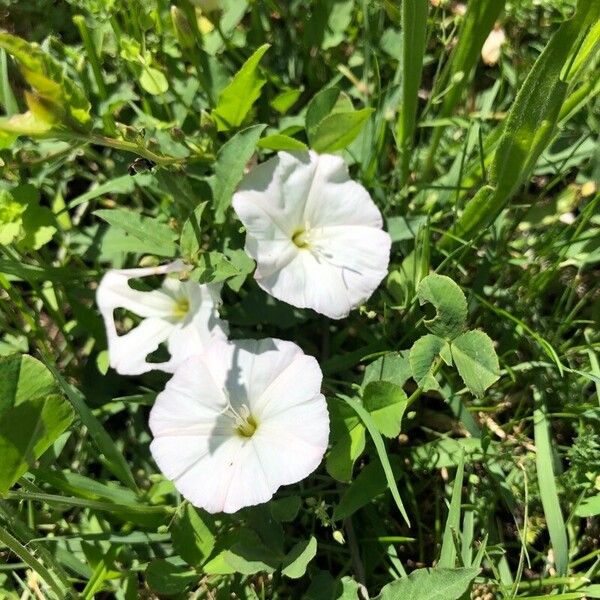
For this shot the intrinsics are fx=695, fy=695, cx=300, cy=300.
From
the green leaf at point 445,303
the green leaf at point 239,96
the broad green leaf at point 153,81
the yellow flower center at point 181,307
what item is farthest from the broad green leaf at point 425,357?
the broad green leaf at point 153,81

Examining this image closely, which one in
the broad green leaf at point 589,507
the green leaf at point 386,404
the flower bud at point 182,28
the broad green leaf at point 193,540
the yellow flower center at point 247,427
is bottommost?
the broad green leaf at point 193,540

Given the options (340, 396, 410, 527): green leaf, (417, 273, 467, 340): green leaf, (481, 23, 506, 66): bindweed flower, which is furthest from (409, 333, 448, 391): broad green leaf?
(481, 23, 506, 66): bindweed flower

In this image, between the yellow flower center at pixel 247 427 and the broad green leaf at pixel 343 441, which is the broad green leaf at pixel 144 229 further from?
the broad green leaf at pixel 343 441

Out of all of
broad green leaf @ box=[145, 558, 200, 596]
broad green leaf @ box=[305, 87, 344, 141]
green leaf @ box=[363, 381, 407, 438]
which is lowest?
broad green leaf @ box=[145, 558, 200, 596]

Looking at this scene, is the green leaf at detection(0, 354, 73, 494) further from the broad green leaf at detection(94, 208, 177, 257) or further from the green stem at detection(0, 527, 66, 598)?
the broad green leaf at detection(94, 208, 177, 257)

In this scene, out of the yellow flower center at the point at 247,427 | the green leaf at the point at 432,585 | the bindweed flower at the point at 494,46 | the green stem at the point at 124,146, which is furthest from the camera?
the bindweed flower at the point at 494,46

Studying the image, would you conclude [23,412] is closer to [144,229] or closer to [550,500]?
[144,229]

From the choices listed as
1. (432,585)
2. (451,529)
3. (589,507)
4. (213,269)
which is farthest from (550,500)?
(213,269)
